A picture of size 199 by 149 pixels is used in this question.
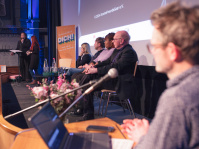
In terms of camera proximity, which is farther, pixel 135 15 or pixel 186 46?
pixel 135 15

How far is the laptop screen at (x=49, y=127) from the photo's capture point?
2.51ft

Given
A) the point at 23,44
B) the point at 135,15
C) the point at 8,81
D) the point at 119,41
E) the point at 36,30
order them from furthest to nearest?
the point at 36,30 → the point at 8,81 → the point at 23,44 → the point at 135,15 → the point at 119,41

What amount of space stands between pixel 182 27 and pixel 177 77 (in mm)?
149

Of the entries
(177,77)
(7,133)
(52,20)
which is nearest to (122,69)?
(7,133)

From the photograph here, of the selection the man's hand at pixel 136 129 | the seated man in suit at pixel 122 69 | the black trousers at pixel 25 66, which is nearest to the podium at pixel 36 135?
the man's hand at pixel 136 129

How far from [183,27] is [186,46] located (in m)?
0.06

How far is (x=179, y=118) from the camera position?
22.3 inches

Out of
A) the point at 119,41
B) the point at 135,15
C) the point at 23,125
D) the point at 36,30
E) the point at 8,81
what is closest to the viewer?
the point at 23,125

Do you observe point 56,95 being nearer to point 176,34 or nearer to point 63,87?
point 63,87

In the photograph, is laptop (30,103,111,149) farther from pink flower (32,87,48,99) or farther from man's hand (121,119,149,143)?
pink flower (32,87,48,99)

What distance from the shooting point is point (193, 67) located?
2.06 ft

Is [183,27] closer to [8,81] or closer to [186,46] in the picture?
[186,46]

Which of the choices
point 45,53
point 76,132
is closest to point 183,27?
point 76,132

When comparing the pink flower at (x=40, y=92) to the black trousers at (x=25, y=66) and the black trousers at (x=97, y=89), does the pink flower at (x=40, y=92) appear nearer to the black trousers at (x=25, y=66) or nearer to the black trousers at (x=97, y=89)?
the black trousers at (x=97, y=89)
